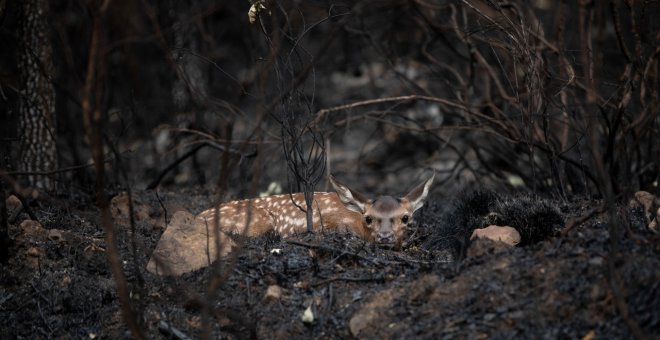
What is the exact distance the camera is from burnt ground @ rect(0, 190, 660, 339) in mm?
5483

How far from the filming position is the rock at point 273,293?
6555mm

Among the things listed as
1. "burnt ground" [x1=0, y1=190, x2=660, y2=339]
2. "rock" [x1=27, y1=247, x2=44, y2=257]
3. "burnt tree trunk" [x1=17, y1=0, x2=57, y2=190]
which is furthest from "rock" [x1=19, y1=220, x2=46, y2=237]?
"burnt tree trunk" [x1=17, y1=0, x2=57, y2=190]

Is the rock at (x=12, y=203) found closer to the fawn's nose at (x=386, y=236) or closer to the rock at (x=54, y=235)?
the rock at (x=54, y=235)

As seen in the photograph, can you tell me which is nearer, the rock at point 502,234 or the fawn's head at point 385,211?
the rock at point 502,234

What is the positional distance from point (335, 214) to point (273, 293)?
2794 mm

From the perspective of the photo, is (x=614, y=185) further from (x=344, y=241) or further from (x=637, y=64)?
(x=344, y=241)

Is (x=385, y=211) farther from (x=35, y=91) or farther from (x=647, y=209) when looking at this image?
(x=35, y=91)

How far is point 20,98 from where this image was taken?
33.5 ft

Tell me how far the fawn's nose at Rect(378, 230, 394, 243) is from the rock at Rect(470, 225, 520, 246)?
4.02 ft

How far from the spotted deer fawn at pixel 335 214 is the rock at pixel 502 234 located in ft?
4.64

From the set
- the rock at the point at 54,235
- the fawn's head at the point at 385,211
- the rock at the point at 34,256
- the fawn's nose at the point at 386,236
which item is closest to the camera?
the rock at the point at 34,256

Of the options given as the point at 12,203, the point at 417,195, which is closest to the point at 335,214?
the point at 417,195

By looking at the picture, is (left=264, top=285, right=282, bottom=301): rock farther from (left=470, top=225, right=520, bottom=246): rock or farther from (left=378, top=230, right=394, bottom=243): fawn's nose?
(left=378, top=230, right=394, bottom=243): fawn's nose

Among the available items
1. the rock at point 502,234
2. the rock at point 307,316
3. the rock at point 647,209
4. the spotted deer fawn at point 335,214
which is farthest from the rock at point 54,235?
the rock at point 647,209
